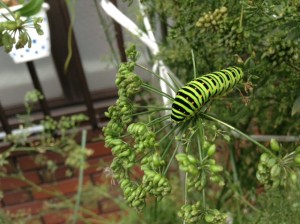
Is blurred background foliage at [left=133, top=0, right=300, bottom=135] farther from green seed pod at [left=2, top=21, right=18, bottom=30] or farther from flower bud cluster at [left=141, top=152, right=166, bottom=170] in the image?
green seed pod at [left=2, top=21, right=18, bottom=30]

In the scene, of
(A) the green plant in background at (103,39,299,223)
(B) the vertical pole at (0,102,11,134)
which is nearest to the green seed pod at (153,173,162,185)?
(A) the green plant in background at (103,39,299,223)

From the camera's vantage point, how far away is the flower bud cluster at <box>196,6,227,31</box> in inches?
25.0

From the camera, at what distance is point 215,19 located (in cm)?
64

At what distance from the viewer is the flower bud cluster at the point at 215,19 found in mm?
634

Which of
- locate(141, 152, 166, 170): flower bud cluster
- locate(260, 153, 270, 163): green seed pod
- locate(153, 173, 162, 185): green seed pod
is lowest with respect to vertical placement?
locate(260, 153, 270, 163): green seed pod

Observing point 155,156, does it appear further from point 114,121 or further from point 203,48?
point 203,48

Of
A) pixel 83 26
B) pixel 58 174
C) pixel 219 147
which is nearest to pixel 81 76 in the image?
pixel 83 26

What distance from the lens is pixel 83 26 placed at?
1647 millimetres

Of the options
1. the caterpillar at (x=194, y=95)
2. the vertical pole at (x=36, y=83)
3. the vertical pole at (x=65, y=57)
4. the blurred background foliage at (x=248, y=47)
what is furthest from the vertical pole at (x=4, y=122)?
the caterpillar at (x=194, y=95)

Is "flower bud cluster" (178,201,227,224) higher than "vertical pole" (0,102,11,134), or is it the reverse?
"flower bud cluster" (178,201,227,224)

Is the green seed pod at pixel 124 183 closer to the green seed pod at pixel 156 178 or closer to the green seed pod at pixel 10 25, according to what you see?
the green seed pod at pixel 156 178

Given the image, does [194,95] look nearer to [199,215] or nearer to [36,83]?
[199,215]

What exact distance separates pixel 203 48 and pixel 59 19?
92 cm

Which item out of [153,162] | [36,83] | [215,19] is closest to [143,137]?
[153,162]
